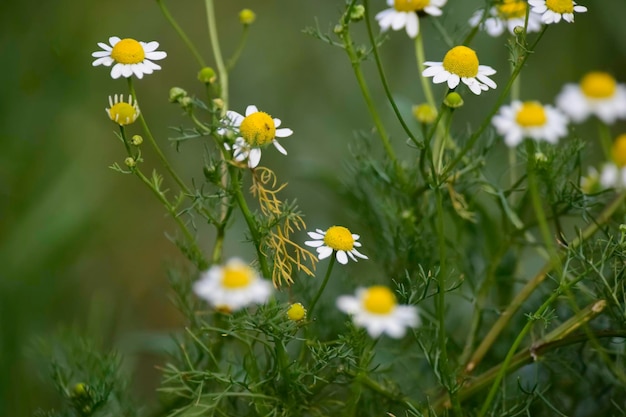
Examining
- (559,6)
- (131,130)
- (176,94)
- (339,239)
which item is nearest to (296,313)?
(339,239)

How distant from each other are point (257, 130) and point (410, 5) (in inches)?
7.7

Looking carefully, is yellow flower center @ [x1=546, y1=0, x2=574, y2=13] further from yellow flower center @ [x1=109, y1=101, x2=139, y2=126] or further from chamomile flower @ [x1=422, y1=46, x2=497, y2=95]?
yellow flower center @ [x1=109, y1=101, x2=139, y2=126]

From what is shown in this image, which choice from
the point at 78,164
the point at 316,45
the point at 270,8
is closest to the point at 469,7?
the point at 316,45

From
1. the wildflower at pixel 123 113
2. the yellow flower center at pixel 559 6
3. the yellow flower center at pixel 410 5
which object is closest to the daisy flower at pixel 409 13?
the yellow flower center at pixel 410 5

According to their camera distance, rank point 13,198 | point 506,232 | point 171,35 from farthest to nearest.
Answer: point 171,35 < point 13,198 < point 506,232

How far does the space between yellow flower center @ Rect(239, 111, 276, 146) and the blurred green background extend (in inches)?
7.3

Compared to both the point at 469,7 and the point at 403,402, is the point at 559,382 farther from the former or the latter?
the point at 469,7

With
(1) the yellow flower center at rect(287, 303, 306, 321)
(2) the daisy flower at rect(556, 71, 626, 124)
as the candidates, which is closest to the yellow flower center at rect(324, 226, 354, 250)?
(1) the yellow flower center at rect(287, 303, 306, 321)

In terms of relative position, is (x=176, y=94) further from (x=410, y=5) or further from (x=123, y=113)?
(x=410, y=5)

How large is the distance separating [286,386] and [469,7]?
0.83m

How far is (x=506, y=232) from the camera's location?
0.60 m

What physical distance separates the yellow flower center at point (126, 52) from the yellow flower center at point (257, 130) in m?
0.09

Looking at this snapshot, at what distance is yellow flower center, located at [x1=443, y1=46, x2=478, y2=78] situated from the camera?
0.48m

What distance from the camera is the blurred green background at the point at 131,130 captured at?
Answer: 81cm
